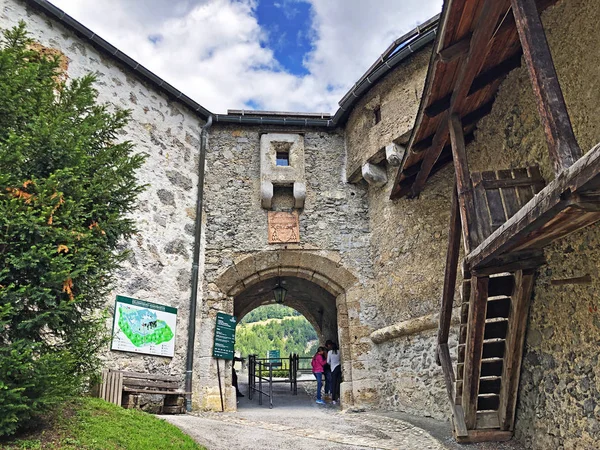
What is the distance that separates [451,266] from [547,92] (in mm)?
2725

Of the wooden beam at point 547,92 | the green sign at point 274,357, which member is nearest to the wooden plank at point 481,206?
the wooden beam at point 547,92

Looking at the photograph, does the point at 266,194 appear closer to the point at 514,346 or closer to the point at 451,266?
the point at 451,266

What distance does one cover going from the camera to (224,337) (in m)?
8.36

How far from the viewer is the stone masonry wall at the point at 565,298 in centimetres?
383

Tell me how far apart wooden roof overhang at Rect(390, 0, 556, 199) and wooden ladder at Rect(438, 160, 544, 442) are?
999mm

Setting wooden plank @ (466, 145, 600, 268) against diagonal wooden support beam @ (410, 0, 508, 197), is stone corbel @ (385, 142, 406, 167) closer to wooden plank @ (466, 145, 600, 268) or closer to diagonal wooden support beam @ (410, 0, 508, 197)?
diagonal wooden support beam @ (410, 0, 508, 197)

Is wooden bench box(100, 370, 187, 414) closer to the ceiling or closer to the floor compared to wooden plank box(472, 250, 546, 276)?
closer to the floor

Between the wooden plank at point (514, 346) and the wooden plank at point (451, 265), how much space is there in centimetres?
93

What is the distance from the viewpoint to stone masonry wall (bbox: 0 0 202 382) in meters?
7.21

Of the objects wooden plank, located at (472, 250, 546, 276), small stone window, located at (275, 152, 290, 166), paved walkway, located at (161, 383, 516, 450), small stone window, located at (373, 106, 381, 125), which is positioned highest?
small stone window, located at (373, 106, 381, 125)

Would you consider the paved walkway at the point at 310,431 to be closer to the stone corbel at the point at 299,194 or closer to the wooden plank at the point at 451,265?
the wooden plank at the point at 451,265

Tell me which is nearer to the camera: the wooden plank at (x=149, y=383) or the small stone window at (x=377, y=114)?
the wooden plank at (x=149, y=383)

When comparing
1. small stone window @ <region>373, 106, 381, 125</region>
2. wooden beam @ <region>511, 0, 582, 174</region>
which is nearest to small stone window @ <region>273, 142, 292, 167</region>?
small stone window @ <region>373, 106, 381, 125</region>

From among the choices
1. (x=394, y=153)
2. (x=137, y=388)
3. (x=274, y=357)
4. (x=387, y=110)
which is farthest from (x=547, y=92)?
(x=274, y=357)
